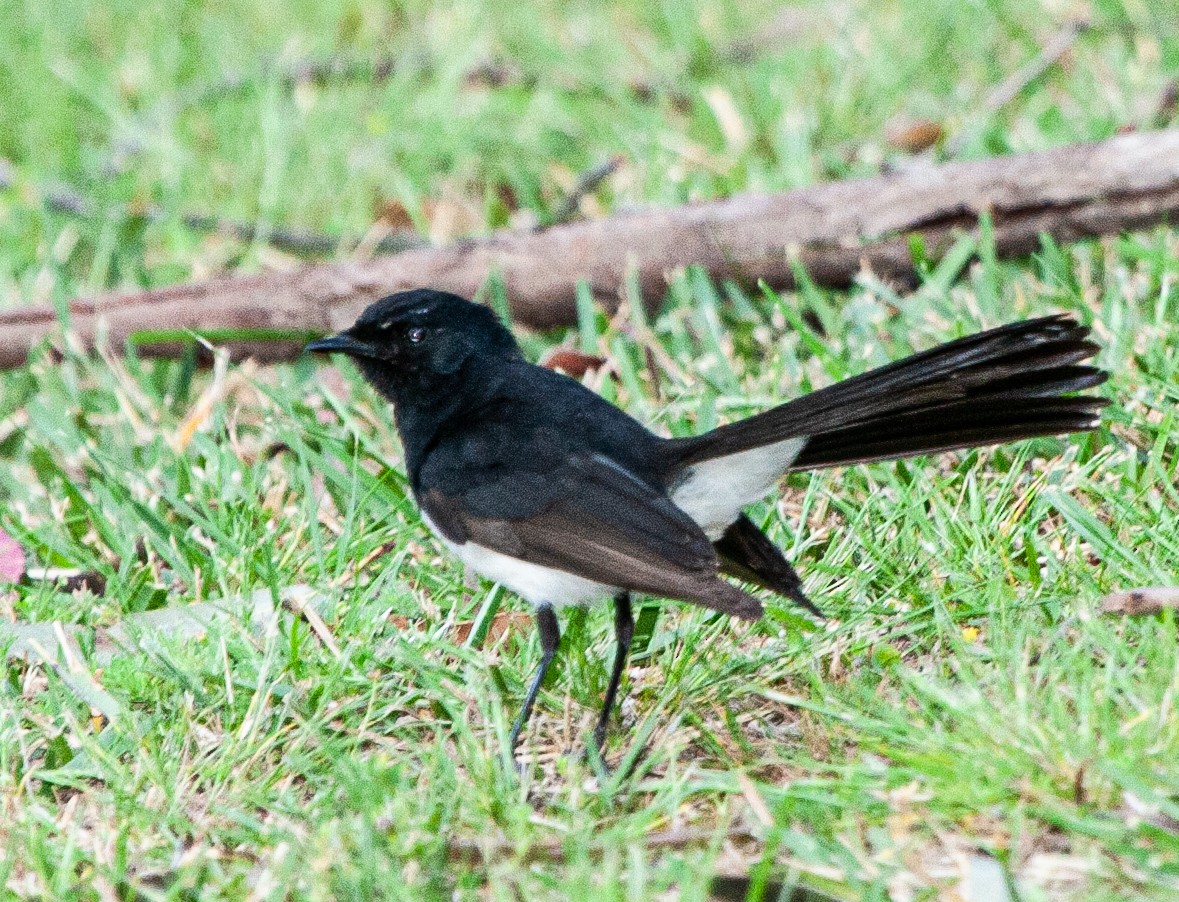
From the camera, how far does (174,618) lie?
13.7 feet

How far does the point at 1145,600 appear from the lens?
3324 mm

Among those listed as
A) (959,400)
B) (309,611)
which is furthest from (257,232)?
(959,400)

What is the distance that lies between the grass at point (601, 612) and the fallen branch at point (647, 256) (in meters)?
0.14

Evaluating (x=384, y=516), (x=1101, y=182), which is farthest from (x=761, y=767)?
A: (x=1101, y=182)

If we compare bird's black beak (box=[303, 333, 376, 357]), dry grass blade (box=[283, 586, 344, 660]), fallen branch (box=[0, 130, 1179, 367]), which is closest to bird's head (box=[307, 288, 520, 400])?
bird's black beak (box=[303, 333, 376, 357])

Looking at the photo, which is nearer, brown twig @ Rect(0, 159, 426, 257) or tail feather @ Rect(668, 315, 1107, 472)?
tail feather @ Rect(668, 315, 1107, 472)

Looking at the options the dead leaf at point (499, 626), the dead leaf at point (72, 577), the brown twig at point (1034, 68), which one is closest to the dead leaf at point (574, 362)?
the dead leaf at point (499, 626)

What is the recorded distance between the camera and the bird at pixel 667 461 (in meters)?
3.49

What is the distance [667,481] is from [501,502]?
0.39 meters

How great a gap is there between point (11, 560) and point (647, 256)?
2.35 metres

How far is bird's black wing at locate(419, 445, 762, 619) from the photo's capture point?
333 cm

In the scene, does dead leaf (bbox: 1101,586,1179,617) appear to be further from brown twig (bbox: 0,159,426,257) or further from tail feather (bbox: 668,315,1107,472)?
brown twig (bbox: 0,159,426,257)

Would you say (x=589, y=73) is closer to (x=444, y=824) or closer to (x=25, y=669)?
(x=25, y=669)

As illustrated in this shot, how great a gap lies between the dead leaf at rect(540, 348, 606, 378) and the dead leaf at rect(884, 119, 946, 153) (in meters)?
2.07
